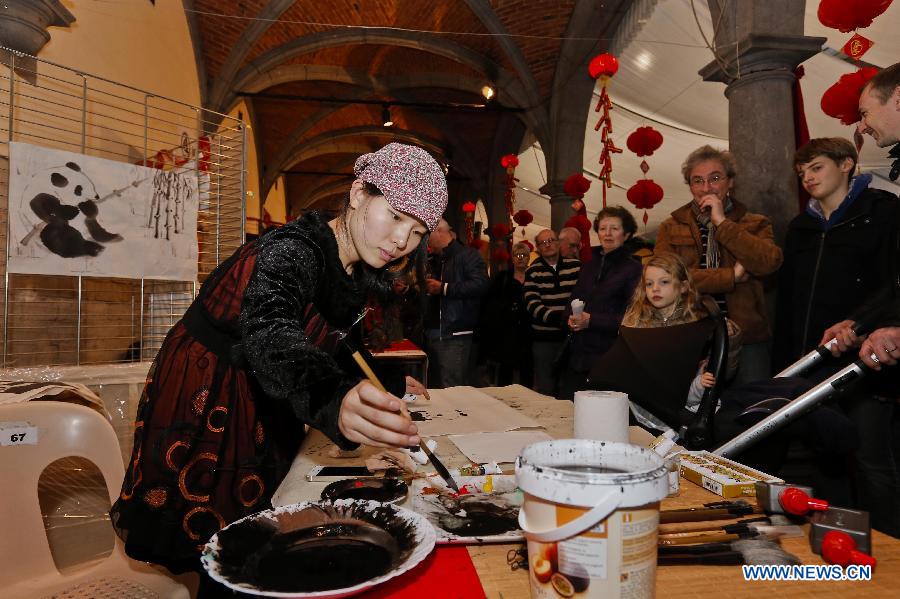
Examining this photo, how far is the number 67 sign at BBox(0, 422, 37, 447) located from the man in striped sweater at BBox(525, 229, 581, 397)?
3.60 m

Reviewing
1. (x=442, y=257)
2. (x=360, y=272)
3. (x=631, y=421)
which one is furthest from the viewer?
(x=442, y=257)

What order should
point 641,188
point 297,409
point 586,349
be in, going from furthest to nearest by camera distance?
point 641,188
point 586,349
point 297,409

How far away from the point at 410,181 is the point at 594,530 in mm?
897

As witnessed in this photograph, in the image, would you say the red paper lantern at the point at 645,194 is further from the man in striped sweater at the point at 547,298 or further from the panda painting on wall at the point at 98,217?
the panda painting on wall at the point at 98,217

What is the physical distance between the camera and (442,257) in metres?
5.34

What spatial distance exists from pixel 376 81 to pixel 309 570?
13.7 m

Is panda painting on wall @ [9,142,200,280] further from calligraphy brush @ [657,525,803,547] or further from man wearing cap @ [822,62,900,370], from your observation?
man wearing cap @ [822,62,900,370]

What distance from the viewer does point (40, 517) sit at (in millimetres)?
1496

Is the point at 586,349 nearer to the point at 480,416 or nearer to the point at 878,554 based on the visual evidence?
the point at 480,416

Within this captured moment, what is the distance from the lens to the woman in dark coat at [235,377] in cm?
128

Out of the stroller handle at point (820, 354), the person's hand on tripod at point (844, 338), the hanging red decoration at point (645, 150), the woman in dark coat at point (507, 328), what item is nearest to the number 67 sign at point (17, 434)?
the stroller handle at point (820, 354)

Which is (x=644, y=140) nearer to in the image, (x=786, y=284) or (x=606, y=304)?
(x=606, y=304)

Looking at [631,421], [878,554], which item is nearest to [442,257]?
[631,421]

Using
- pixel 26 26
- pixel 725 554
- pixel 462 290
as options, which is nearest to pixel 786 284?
pixel 725 554
